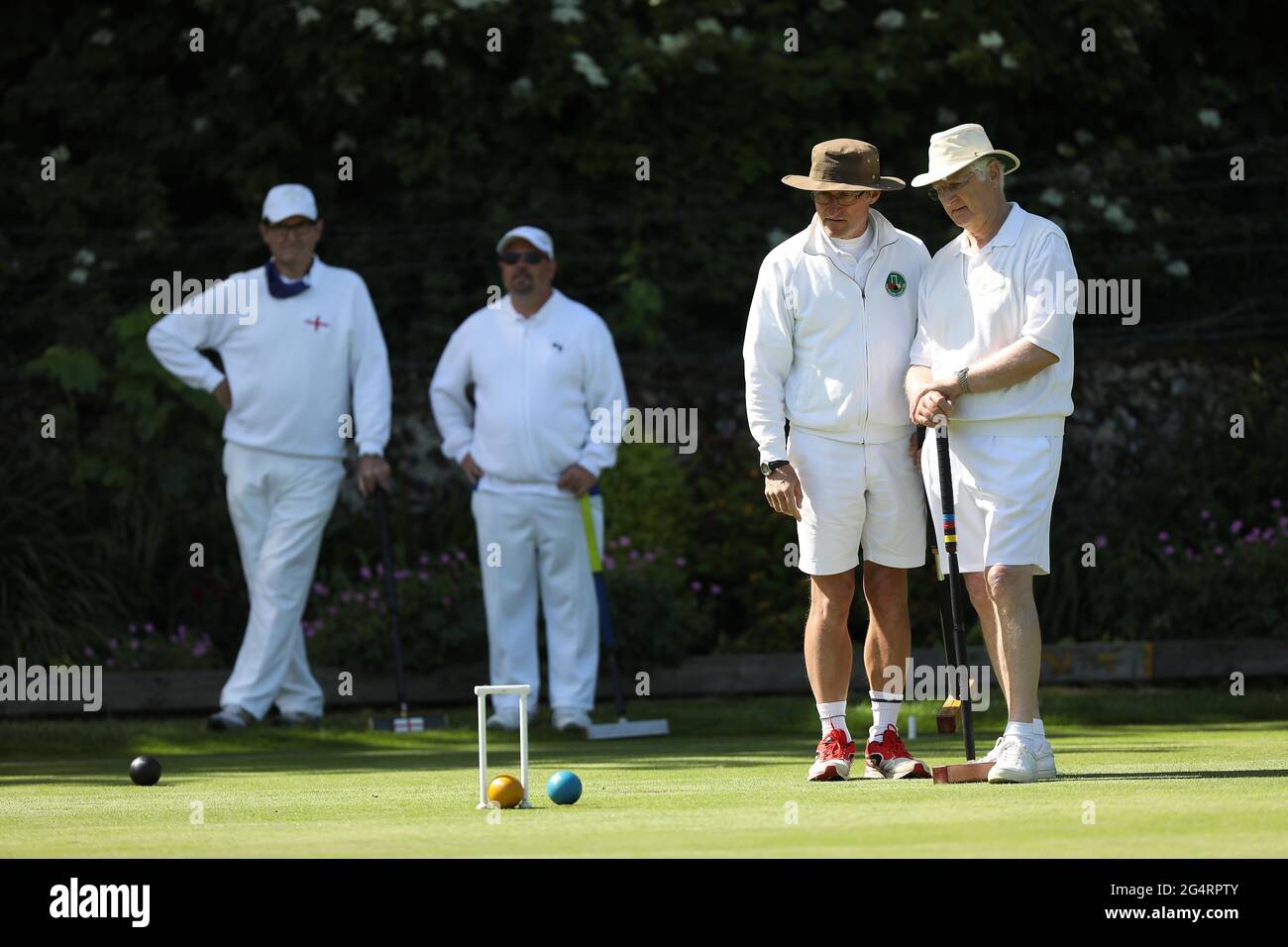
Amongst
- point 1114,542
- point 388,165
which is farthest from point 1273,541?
point 388,165

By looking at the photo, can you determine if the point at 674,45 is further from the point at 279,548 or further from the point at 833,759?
the point at 833,759

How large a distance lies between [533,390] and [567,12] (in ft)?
10.4

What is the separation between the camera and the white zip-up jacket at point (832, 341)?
252 inches

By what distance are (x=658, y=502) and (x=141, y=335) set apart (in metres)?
2.67

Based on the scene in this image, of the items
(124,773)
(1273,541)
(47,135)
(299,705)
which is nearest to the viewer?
(124,773)

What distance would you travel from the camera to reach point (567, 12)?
11.7m

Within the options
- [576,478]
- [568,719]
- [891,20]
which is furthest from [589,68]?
[568,719]

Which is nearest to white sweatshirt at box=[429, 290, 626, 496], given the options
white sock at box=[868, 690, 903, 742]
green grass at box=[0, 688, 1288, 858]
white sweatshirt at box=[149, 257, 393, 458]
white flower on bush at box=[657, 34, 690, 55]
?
white sweatshirt at box=[149, 257, 393, 458]

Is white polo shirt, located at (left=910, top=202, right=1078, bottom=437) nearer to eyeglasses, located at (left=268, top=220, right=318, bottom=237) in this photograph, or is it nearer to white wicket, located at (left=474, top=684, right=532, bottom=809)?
white wicket, located at (left=474, top=684, right=532, bottom=809)

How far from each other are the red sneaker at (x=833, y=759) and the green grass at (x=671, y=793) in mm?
92

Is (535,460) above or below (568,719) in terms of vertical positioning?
above

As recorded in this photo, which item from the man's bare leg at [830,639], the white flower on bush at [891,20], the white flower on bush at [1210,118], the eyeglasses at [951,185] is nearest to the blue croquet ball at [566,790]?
the man's bare leg at [830,639]
